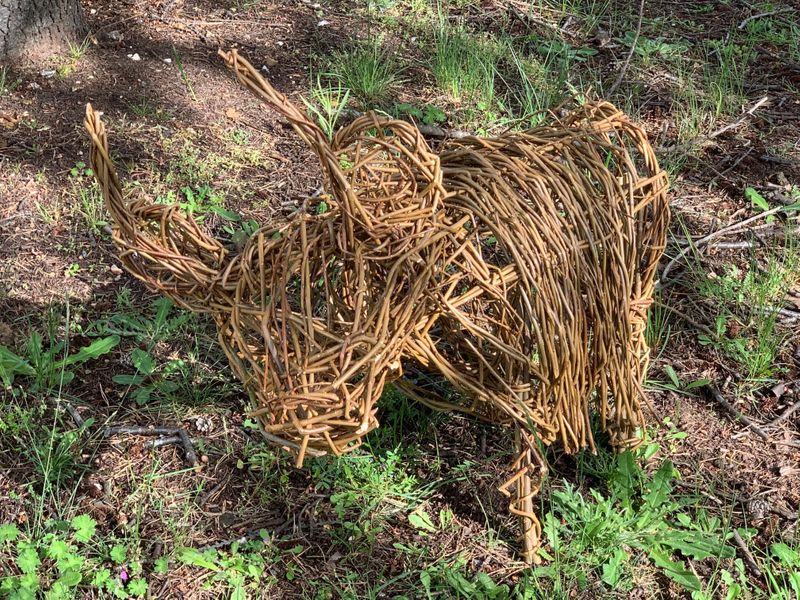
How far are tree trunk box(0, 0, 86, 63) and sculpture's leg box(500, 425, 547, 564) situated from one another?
287cm

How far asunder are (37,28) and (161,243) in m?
2.48

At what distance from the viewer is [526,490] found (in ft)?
6.47

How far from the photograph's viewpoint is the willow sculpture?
1.46 m

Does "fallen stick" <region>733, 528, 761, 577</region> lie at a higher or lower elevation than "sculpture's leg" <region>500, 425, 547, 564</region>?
lower

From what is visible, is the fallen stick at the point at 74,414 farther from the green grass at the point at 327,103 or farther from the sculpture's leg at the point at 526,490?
the green grass at the point at 327,103

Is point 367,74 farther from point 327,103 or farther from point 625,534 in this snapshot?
point 625,534

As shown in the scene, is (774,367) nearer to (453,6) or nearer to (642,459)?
(642,459)

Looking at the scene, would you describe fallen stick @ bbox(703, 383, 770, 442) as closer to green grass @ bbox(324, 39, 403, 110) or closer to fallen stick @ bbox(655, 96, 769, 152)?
fallen stick @ bbox(655, 96, 769, 152)

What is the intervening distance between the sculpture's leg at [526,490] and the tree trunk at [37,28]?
2.87 m

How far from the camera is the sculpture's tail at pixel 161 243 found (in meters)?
1.46

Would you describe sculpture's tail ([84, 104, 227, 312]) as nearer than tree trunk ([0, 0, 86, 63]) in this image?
Yes

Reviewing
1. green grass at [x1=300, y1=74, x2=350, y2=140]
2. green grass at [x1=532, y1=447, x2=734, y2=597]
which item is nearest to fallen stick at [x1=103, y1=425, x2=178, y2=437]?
green grass at [x1=532, y1=447, x2=734, y2=597]

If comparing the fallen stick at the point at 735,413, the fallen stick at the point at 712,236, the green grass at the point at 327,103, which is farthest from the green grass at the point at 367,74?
the fallen stick at the point at 735,413

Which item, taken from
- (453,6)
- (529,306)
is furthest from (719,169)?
(529,306)
